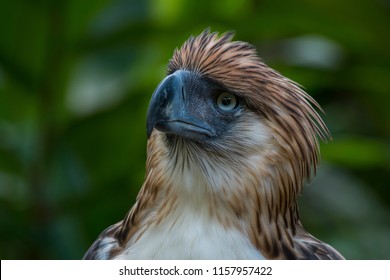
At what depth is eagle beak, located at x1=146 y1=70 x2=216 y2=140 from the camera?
2.14 m

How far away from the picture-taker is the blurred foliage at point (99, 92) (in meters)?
3.56

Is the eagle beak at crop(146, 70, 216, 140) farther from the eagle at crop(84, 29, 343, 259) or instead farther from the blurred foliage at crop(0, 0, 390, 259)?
the blurred foliage at crop(0, 0, 390, 259)

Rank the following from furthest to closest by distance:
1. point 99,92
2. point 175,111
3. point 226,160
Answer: point 99,92 < point 226,160 < point 175,111

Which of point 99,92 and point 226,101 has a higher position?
point 226,101

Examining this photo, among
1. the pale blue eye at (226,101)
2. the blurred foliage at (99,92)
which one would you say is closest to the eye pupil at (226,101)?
the pale blue eye at (226,101)

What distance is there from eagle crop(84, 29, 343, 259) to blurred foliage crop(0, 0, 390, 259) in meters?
1.19

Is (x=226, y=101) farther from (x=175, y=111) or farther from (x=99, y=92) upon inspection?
(x=99, y=92)

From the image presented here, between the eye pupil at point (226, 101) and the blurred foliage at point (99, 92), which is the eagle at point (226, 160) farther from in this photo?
the blurred foliage at point (99, 92)

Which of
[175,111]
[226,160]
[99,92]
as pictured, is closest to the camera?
[175,111]

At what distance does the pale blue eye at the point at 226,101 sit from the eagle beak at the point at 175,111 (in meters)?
0.06

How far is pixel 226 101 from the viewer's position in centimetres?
226

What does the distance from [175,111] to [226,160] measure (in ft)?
0.68

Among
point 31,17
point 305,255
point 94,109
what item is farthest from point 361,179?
point 305,255

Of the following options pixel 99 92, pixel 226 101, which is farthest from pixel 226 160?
pixel 99 92
